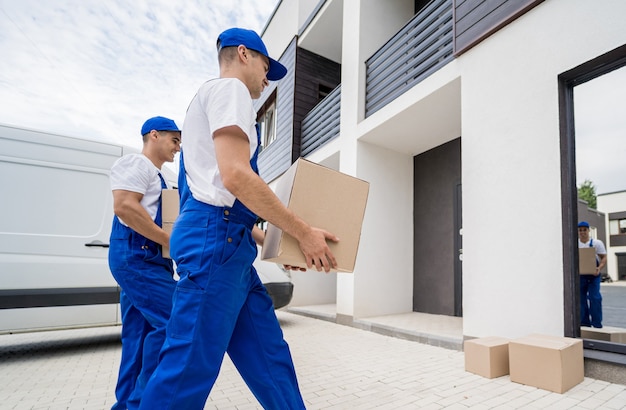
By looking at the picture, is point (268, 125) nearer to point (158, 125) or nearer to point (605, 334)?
point (158, 125)

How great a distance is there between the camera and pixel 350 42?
6.72 meters

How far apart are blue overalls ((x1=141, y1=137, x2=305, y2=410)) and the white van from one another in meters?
3.41

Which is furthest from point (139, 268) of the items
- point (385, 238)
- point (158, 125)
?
point (385, 238)

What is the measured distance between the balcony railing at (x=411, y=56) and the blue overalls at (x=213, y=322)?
172 inches

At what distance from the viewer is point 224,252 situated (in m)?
1.14

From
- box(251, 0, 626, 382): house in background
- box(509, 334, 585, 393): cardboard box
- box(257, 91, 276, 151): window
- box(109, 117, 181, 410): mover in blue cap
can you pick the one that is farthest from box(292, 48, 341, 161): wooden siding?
box(109, 117, 181, 410): mover in blue cap

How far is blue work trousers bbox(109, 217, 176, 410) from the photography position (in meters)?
1.79

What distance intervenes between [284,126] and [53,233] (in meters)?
6.66

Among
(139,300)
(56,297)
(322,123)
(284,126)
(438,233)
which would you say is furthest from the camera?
(284,126)

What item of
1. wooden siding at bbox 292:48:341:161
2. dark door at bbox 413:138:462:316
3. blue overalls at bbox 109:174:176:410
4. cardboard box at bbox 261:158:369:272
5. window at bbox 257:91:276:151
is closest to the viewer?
cardboard box at bbox 261:158:369:272

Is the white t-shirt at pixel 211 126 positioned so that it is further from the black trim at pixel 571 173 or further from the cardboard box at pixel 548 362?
the black trim at pixel 571 173

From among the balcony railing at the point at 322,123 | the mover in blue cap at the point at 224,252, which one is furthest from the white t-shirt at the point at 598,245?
the balcony railing at the point at 322,123

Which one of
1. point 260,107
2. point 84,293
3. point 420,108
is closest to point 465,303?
point 420,108

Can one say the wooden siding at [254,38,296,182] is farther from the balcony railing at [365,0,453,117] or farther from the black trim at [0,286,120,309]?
the black trim at [0,286,120,309]
